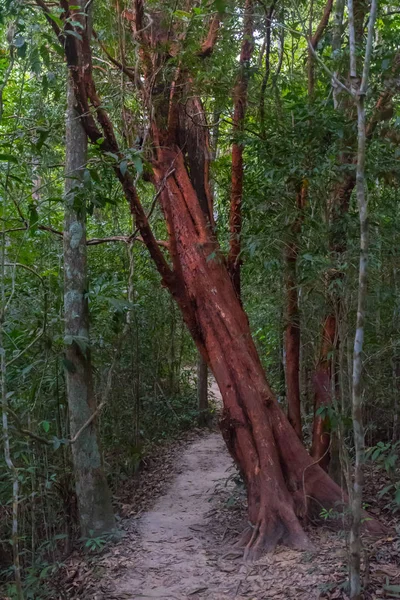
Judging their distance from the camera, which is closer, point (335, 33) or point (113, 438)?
point (335, 33)

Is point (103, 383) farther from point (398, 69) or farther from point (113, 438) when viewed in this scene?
point (398, 69)

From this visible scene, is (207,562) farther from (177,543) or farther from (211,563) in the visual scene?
(177,543)

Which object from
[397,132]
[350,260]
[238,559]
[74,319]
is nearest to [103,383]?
[74,319]

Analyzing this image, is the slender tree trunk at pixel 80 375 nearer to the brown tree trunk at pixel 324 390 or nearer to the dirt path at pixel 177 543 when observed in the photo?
the dirt path at pixel 177 543

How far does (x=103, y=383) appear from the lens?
7.07m

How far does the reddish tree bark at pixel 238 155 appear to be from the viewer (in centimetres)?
584

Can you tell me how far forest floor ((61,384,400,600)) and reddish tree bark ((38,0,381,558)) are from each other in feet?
0.85

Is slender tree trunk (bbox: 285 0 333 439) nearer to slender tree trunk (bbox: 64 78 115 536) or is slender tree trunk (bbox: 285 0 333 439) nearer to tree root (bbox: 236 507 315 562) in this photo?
tree root (bbox: 236 507 315 562)

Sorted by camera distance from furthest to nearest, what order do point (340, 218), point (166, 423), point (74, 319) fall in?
point (166, 423) < point (74, 319) < point (340, 218)

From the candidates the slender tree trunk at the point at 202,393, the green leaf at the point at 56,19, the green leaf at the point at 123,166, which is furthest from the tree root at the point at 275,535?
the slender tree trunk at the point at 202,393

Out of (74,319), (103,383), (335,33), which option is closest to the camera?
(335,33)

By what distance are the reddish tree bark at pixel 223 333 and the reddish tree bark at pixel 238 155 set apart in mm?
167

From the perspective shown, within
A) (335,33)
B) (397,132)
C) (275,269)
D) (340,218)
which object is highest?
(335,33)

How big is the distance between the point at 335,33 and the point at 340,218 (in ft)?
5.50
